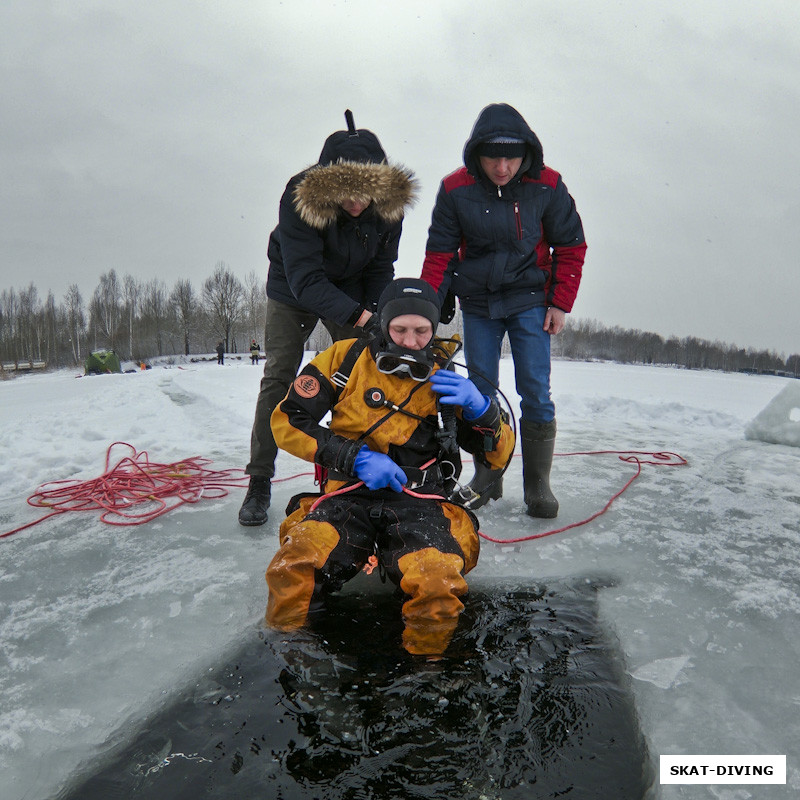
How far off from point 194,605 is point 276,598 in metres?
0.38

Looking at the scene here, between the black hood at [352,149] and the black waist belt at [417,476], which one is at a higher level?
the black hood at [352,149]

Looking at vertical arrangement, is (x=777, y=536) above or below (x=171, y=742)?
above

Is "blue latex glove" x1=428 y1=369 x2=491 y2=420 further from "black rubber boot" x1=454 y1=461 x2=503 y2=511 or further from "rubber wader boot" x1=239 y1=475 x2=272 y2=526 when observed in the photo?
"rubber wader boot" x1=239 y1=475 x2=272 y2=526

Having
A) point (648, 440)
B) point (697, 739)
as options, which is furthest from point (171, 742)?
point (648, 440)

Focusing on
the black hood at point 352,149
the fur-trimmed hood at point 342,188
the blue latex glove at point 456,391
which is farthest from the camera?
the black hood at point 352,149

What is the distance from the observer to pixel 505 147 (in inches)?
107

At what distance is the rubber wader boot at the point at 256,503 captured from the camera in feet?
9.14

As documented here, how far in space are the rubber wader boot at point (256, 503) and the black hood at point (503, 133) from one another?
2.02 meters

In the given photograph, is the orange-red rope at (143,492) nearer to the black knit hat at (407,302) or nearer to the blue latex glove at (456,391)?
the blue latex glove at (456,391)

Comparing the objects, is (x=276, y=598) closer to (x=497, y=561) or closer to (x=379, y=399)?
(x=379, y=399)

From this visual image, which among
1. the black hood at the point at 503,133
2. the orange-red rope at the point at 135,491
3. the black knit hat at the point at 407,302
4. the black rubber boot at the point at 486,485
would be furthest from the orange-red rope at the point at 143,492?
the black hood at the point at 503,133

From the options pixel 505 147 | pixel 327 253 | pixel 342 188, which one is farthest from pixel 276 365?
pixel 505 147

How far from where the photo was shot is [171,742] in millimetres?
1339

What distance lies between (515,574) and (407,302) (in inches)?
Answer: 47.1
